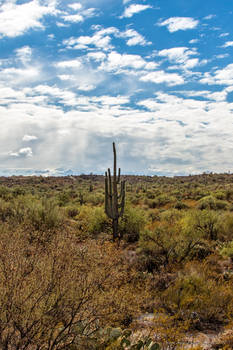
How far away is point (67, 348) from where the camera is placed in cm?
518

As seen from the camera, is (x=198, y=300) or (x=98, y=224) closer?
(x=198, y=300)

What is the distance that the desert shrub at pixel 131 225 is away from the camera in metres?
17.0

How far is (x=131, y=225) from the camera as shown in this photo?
1741 centimetres

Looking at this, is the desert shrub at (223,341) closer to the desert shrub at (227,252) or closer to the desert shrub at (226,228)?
the desert shrub at (227,252)

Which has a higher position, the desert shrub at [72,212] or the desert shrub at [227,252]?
the desert shrub at [72,212]

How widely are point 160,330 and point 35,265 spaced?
2.82 meters

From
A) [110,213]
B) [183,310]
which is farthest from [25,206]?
[183,310]

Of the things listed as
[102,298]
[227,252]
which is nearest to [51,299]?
[102,298]

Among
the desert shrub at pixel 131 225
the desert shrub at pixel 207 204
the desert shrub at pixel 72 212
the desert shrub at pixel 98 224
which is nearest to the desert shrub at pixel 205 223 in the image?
the desert shrub at pixel 131 225

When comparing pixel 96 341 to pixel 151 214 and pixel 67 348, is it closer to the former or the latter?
pixel 67 348

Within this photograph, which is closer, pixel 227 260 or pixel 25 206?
pixel 227 260

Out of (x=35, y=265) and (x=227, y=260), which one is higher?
(x=35, y=265)

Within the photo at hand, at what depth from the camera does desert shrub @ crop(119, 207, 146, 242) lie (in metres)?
17.0

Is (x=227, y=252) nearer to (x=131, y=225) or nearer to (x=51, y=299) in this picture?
(x=131, y=225)
